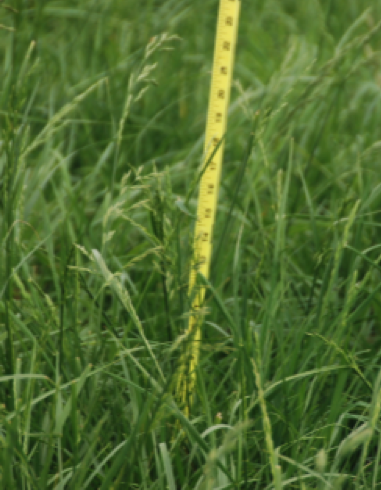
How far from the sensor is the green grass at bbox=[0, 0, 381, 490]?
1264 millimetres

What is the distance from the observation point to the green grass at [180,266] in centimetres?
126

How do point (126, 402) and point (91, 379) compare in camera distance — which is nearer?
point (91, 379)

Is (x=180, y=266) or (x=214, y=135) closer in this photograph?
(x=214, y=135)

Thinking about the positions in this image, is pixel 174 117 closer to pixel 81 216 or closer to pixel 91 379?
pixel 81 216

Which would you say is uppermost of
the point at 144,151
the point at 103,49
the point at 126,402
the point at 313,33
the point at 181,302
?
the point at 313,33

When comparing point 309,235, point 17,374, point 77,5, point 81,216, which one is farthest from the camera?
point 77,5

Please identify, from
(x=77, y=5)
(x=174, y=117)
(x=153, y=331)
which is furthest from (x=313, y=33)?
(x=153, y=331)

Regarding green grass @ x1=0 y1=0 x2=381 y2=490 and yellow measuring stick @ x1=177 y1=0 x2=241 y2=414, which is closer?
green grass @ x1=0 y1=0 x2=381 y2=490

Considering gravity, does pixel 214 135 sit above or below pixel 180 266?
above

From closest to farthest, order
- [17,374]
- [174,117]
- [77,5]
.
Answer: [17,374]
[174,117]
[77,5]

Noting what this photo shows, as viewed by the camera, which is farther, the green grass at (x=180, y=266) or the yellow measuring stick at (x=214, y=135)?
the yellow measuring stick at (x=214, y=135)

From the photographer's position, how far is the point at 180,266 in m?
1.60

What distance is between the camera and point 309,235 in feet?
7.39

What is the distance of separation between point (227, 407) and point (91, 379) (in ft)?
1.23
